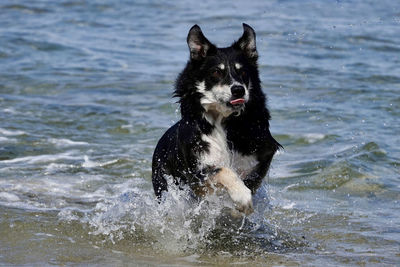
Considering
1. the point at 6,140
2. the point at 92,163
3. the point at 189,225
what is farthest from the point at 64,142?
the point at 189,225

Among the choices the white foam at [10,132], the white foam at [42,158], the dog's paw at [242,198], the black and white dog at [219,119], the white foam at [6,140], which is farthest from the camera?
the white foam at [10,132]

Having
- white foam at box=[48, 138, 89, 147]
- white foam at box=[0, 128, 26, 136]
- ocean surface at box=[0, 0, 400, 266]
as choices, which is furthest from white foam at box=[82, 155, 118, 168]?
white foam at box=[0, 128, 26, 136]

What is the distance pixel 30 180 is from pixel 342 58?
847 centimetres

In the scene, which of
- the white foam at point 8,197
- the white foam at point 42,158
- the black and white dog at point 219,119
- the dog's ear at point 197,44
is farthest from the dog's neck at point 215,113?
the white foam at point 42,158

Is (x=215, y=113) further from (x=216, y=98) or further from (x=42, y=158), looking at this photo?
(x=42, y=158)

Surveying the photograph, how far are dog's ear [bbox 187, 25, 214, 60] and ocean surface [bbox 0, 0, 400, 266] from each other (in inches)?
46.7

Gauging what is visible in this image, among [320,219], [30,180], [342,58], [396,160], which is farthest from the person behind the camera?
[342,58]

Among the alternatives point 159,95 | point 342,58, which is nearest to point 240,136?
point 159,95

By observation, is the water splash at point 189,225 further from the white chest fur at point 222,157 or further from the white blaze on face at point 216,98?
the white blaze on face at point 216,98

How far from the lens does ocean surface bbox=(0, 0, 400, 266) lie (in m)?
5.80

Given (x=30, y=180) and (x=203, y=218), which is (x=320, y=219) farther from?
(x=30, y=180)

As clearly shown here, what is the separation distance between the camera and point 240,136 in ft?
18.8

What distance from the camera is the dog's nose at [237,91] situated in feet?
17.9

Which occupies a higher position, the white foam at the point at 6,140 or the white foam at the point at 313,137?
the white foam at the point at 6,140
